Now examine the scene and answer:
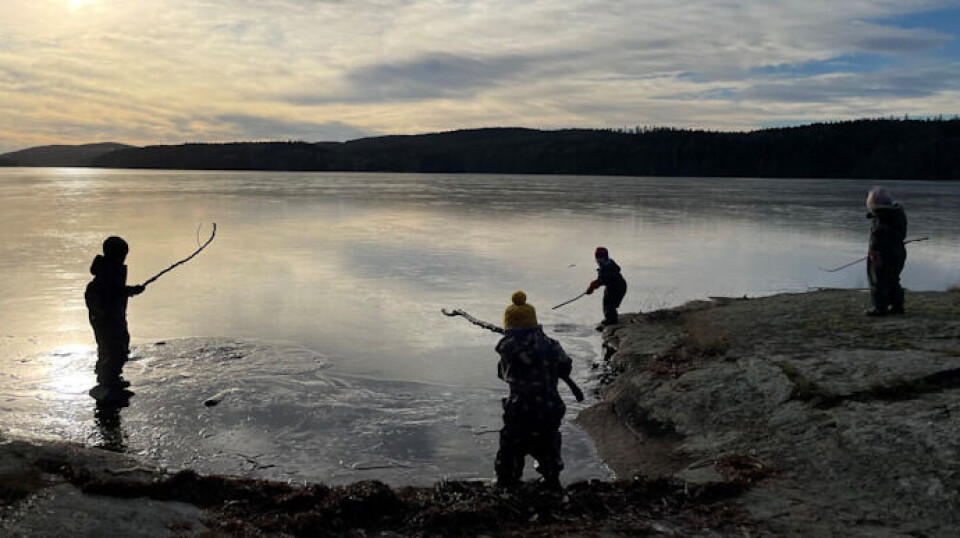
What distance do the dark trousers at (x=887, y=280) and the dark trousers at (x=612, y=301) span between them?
15.6 ft

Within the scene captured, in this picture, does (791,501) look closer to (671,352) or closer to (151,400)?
(671,352)

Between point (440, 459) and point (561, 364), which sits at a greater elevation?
point (561, 364)

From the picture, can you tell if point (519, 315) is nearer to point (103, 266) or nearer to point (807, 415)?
point (807, 415)

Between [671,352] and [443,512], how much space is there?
7141 mm

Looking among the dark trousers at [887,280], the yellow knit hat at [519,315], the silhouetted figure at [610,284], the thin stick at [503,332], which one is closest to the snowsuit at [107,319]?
the thin stick at [503,332]

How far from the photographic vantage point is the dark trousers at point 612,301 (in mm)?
15227

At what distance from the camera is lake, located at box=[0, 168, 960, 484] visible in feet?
29.3

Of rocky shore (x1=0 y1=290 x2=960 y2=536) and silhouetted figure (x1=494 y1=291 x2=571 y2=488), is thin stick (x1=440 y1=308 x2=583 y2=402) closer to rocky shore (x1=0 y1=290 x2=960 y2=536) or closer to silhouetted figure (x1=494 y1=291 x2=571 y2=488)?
silhouetted figure (x1=494 y1=291 x2=571 y2=488)

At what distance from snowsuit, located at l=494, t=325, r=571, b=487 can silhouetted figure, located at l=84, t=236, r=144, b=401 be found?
6374mm

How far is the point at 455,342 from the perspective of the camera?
13922 millimetres

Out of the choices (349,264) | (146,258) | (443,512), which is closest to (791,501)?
(443,512)

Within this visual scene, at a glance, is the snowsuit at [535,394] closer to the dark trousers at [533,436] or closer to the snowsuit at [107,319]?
the dark trousers at [533,436]

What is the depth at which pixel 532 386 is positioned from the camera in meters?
Answer: 6.62

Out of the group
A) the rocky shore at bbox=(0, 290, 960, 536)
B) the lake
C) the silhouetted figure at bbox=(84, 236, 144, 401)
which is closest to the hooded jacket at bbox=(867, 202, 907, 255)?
the rocky shore at bbox=(0, 290, 960, 536)
